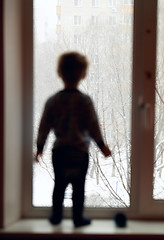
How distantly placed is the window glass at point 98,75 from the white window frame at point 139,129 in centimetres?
3

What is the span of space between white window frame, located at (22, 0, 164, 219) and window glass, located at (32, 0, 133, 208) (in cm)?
3

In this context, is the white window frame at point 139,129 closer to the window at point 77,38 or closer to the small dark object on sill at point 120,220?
the small dark object on sill at point 120,220

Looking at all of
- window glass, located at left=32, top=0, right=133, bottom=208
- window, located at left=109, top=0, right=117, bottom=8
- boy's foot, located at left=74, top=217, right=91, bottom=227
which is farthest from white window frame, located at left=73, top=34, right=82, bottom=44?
boy's foot, located at left=74, top=217, right=91, bottom=227

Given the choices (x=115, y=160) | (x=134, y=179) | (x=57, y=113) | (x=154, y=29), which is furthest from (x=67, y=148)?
(x=154, y=29)

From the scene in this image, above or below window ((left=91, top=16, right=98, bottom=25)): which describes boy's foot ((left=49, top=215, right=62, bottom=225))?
below

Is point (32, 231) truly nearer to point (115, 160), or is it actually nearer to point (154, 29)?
point (115, 160)

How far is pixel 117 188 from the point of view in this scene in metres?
1.80

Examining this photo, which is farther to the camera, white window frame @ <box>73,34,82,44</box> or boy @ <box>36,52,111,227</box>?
white window frame @ <box>73,34,82,44</box>

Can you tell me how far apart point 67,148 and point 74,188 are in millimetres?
211

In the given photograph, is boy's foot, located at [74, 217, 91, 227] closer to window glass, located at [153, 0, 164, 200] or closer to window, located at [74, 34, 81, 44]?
window glass, located at [153, 0, 164, 200]

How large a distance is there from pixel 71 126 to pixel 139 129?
1.23 feet

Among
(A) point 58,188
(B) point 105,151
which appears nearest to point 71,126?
(B) point 105,151

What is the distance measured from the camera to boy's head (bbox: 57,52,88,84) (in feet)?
5.28

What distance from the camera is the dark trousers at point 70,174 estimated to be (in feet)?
5.33
